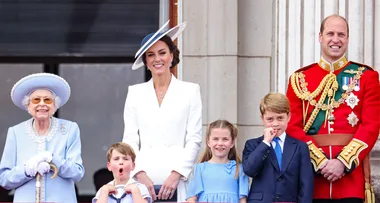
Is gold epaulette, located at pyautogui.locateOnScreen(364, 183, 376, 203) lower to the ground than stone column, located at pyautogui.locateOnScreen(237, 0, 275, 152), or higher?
lower

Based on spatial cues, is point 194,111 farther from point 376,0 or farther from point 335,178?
point 376,0

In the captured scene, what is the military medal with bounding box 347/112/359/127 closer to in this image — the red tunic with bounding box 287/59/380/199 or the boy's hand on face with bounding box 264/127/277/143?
the red tunic with bounding box 287/59/380/199

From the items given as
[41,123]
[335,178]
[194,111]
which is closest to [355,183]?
[335,178]

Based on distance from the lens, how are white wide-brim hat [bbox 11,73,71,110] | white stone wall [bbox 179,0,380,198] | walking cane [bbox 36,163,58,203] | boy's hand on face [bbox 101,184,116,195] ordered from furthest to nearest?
white stone wall [bbox 179,0,380,198] < white wide-brim hat [bbox 11,73,71,110] < walking cane [bbox 36,163,58,203] < boy's hand on face [bbox 101,184,116,195]

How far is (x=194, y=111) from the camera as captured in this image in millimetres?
9523

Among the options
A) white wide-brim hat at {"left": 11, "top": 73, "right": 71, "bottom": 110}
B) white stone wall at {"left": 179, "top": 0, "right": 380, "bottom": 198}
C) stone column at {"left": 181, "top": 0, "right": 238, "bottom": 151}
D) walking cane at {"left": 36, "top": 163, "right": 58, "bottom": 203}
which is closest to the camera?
walking cane at {"left": 36, "top": 163, "right": 58, "bottom": 203}

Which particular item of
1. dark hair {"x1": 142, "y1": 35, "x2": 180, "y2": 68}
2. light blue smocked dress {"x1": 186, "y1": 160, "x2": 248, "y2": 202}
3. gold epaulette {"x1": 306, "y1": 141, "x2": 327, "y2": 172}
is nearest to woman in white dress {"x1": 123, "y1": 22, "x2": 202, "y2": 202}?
dark hair {"x1": 142, "y1": 35, "x2": 180, "y2": 68}

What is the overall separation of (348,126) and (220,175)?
0.87 metres

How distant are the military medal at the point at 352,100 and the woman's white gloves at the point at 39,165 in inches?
74.4

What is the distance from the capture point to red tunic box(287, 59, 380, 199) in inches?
363

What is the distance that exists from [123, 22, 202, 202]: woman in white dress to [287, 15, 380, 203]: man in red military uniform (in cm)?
65

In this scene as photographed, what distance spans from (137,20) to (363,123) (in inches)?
119

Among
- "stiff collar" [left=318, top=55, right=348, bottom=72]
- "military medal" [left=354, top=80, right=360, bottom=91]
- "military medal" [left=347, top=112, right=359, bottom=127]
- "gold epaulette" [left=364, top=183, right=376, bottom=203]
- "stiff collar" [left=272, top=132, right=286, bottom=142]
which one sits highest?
"stiff collar" [left=318, top=55, right=348, bottom=72]

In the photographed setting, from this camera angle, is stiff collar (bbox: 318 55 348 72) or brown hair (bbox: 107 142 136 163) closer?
brown hair (bbox: 107 142 136 163)
